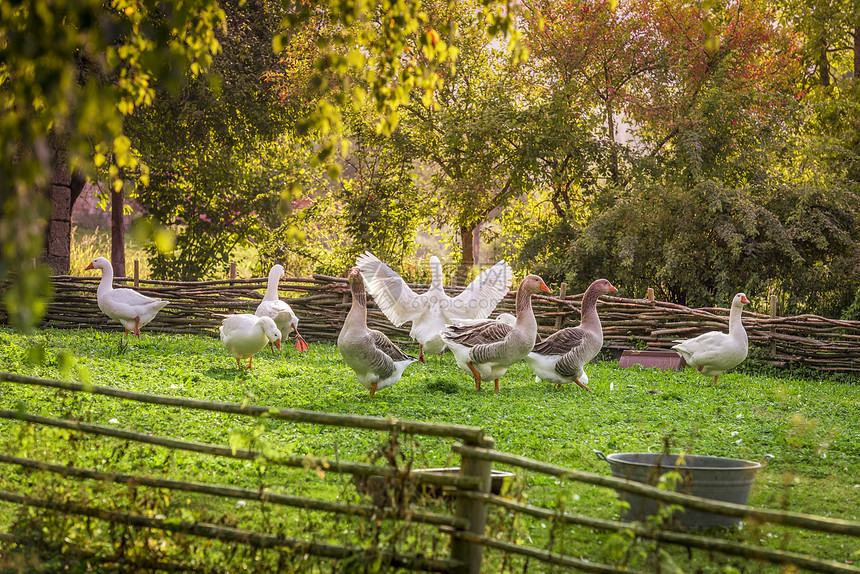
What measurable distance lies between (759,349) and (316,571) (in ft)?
39.3

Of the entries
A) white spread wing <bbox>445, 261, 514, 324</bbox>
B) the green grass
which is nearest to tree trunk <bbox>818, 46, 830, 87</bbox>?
the green grass

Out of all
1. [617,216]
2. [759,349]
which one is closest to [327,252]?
[617,216]

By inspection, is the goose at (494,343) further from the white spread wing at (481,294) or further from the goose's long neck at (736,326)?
the goose's long neck at (736,326)

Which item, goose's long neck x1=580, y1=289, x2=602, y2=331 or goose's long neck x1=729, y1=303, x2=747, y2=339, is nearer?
goose's long neck x1=580, y1=289, x2=602, y2=331

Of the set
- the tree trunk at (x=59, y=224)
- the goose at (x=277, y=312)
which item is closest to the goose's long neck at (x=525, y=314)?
the goose at (x=277, y=312)

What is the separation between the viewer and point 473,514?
356cm

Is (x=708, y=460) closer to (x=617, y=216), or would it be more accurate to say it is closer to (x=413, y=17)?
(x=413, y=17)

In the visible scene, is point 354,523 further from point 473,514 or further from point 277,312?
point 277,312

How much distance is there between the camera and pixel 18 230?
2033 millimetres

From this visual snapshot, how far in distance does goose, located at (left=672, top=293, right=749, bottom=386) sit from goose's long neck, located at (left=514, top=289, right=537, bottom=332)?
2.95 m

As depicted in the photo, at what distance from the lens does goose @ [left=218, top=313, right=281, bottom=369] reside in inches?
400

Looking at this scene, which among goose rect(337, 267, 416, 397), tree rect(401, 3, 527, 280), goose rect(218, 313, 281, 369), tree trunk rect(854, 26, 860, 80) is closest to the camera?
goose rect(337, 267, 416, 397)

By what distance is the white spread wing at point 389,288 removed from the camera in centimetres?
1272

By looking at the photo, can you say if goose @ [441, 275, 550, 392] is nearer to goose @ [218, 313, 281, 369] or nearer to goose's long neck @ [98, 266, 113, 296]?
goose @ [218, 313, 281, 369]
